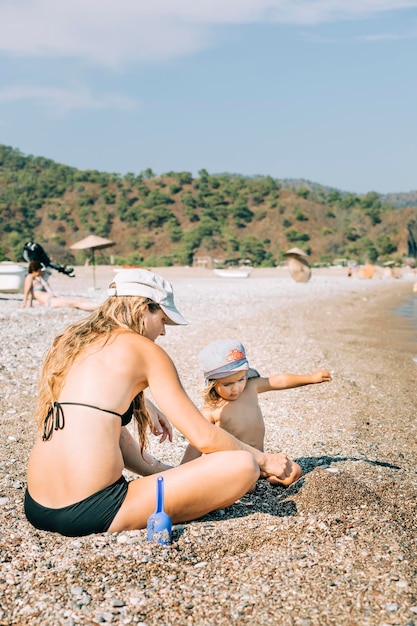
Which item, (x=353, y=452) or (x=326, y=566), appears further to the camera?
(x=353, y=452)

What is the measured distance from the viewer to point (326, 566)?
Answer: 3016 millimetres

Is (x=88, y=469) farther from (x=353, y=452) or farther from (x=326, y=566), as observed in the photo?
(x=353, y=452)

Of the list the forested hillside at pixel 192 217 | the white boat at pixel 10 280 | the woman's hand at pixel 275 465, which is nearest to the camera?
the woman's hand at pixel 275 465

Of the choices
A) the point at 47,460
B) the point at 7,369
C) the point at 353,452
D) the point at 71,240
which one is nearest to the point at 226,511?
the point at 47,460

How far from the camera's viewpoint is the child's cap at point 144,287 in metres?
3.32

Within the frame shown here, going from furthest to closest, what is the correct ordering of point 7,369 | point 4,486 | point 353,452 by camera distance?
point 7,369 → point 353,452 → point 4,486

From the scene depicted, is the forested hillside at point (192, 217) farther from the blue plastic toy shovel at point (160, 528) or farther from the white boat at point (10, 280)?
the blue plastic toy shovel at point (160, 528)

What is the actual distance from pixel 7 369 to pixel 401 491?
16.4 feet

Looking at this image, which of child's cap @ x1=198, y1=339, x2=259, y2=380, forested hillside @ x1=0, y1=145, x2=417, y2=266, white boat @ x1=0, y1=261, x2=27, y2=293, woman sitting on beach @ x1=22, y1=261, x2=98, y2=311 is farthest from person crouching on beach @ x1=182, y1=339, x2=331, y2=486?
forested hillside @ x1=0, y1=145, x2=417, y2=266

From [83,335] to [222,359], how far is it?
3.24 feet

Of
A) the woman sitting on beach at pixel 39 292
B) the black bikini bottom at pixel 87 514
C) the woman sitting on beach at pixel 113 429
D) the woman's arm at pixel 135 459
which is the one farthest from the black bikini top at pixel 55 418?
the woman sitting on beach at pixel 39 292

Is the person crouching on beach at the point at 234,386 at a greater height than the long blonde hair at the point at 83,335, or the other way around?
the long blonde hair at the point at 83,335

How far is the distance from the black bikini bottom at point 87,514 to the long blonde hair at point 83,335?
1.31 feet

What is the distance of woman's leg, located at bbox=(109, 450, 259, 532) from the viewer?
3342 mm
